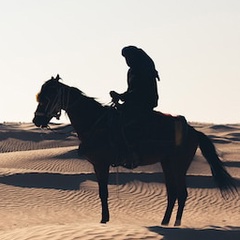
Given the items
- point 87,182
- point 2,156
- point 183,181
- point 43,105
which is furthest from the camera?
point 2,156

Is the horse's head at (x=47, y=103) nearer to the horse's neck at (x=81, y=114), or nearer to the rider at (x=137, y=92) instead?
the horse's neck at (x=81, y=114)

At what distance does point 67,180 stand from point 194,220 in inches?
245

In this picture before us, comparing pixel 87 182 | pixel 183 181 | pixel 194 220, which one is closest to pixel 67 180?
pixel 87 182

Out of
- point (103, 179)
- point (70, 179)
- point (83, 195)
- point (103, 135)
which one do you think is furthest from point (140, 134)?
point (70, 179)

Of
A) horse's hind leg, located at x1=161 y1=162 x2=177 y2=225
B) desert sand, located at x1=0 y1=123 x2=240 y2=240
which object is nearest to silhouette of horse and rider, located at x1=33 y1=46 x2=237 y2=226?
horse's hind leg, located at x1=161 y1=162 x2=177 y2=225

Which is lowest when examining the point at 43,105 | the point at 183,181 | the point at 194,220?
the point at 194,220

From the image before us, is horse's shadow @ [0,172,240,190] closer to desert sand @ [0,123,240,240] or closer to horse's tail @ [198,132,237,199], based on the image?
desert sand @ [0,123,240,240]

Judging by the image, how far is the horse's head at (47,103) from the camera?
11.7m

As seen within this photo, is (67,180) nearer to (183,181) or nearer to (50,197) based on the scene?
(50,197)

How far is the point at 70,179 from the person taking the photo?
72.4 ft

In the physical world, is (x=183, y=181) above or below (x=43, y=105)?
below

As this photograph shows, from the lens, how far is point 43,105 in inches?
460

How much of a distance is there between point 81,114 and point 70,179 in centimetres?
1047

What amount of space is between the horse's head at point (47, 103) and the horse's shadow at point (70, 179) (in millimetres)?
9696
